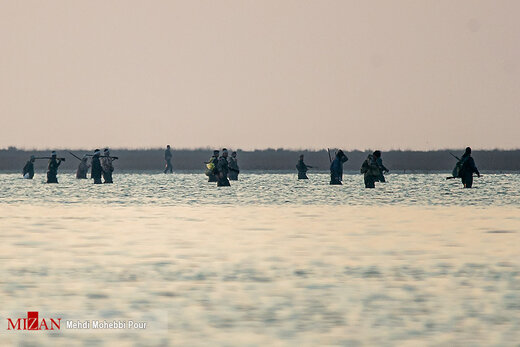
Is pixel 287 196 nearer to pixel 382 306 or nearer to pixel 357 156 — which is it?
pixel 382 306

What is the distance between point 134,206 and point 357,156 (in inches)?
2989

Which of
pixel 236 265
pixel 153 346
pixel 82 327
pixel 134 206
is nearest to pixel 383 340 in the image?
pixel 153 346

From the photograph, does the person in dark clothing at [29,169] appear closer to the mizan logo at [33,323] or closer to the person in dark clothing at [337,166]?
the person in dark clothing at [337,166]

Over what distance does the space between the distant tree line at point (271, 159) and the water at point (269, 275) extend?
66.2 meters

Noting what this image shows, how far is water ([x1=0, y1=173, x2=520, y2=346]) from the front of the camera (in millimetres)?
7867

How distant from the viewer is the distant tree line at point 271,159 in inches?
3524

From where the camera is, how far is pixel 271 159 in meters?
101

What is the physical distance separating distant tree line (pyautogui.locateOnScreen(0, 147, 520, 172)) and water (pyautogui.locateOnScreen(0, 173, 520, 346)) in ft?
217

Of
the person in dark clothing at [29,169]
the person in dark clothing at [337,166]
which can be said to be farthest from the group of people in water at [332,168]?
the person in dark clothing at [29,169]

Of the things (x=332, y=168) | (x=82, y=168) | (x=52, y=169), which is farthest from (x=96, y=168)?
(x=82, y=168)

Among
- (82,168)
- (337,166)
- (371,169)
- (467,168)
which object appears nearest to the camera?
(467,168)

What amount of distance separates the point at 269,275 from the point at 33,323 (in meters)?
3.71

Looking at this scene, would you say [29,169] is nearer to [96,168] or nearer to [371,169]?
[96,168]

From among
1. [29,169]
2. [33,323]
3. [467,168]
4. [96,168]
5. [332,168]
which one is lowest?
[33,323]
